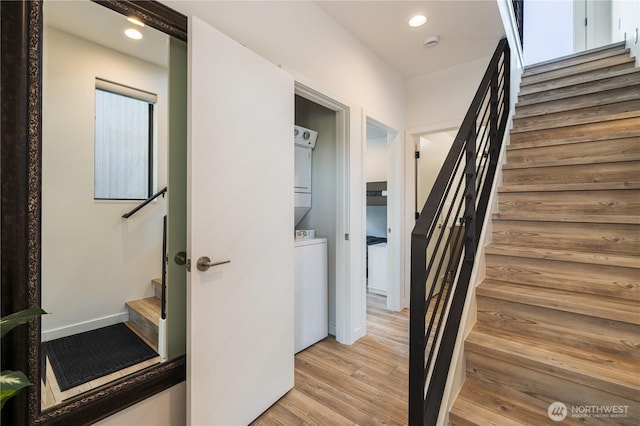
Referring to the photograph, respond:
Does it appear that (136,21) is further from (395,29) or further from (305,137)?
(395,29)

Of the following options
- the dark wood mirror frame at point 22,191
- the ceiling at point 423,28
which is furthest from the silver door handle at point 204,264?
the ceiling at point 423,28

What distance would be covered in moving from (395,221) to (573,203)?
5.32 feet

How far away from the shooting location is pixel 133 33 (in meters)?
1.27

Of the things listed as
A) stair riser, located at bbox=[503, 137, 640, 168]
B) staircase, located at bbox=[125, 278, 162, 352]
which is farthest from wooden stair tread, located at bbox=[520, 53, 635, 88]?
staircase, located at bbox=[125, 278, 162, 352]

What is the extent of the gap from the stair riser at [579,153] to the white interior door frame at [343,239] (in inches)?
52.0

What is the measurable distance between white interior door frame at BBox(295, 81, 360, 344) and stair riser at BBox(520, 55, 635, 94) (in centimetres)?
220

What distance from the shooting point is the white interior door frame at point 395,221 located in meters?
3.24

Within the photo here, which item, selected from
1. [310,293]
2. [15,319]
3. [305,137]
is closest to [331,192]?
[305,137]

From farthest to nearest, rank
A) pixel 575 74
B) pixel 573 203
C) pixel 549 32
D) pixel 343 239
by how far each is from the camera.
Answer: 1. pixel 549 32
2. pixel 575 74
3. pixel 343 239
4. pixel 573 203

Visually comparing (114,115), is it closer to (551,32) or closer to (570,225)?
(570,225)

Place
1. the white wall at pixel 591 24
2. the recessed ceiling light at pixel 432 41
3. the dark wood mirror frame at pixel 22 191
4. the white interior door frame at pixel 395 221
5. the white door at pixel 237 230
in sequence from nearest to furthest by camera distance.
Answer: the dark wood mirror frame at pixel 22 191, the white door at pixel 237 230, the recessed ceiling light at pixel 432 41, the white interior door frame at pixel 395 221, the white wall at pixel 591 24

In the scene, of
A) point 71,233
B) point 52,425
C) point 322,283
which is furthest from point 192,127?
point 322,283

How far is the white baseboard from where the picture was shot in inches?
42.7

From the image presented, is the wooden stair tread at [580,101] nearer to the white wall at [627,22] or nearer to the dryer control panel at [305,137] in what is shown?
the white wall at [627,22]
